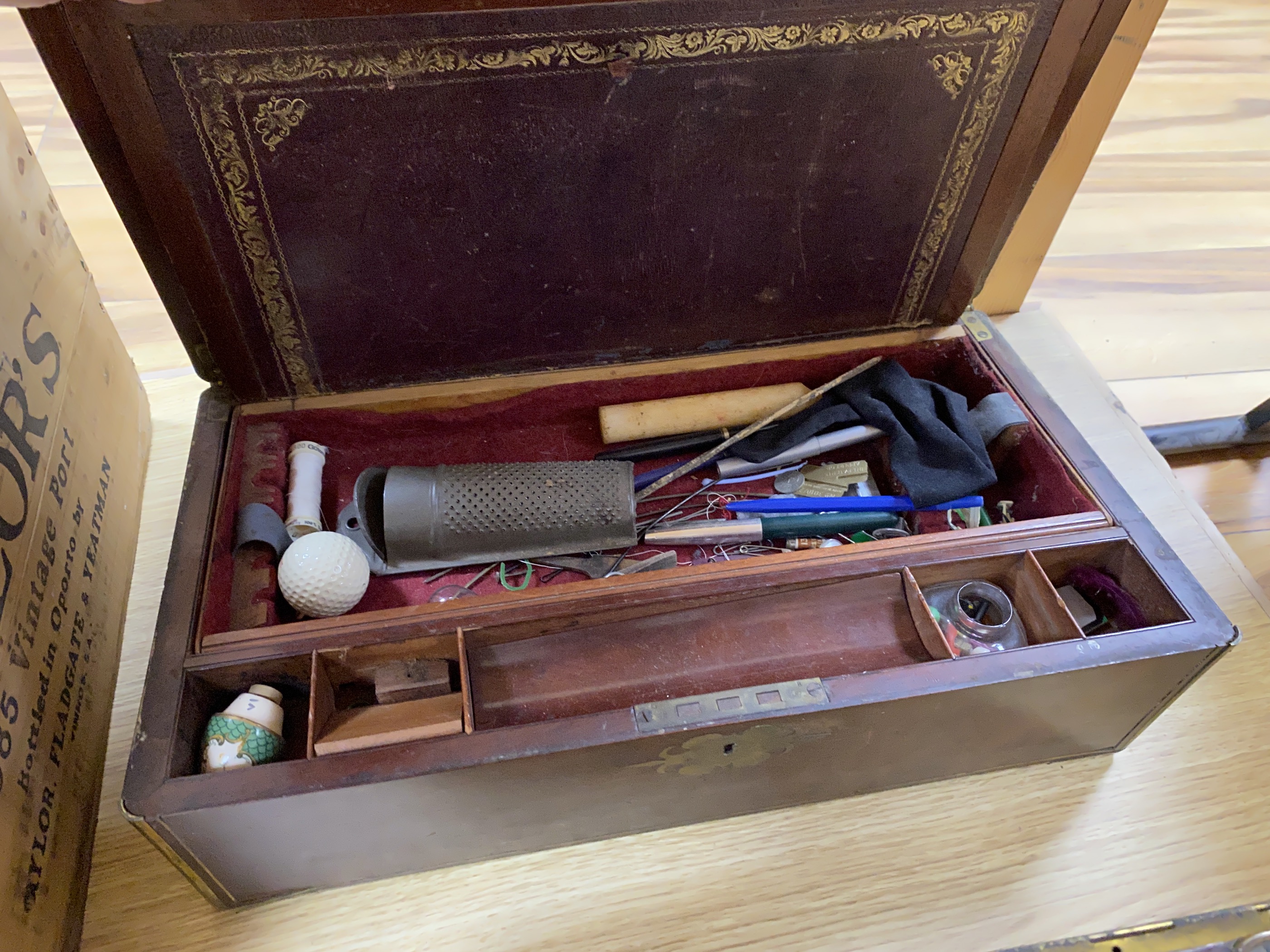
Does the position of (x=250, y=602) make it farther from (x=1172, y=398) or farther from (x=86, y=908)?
(x=1172, y=398)

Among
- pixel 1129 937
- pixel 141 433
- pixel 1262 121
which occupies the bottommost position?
pixel 1129 937

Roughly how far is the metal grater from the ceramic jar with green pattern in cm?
19

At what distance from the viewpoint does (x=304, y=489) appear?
0.88 m

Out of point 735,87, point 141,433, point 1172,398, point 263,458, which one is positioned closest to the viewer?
→ point 735,87

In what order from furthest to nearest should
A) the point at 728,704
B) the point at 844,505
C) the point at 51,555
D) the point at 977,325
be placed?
the point at 977,325, the point at 844,505, the point at 51,555, the point at 728,704

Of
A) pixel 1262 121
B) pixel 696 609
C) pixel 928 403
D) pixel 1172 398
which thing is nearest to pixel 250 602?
pixel 696 609

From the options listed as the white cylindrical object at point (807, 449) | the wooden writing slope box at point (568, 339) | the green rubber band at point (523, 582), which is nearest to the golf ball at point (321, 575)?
the wooden writing slope box at point (568, 339)

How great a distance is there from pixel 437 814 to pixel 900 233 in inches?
27.9

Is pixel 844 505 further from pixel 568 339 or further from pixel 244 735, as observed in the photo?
pixel 244 735

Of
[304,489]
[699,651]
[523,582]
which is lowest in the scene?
[699,651]

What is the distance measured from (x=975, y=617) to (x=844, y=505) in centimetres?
17

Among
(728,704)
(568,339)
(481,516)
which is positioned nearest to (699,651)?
(728,704)

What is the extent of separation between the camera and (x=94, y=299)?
965 mm

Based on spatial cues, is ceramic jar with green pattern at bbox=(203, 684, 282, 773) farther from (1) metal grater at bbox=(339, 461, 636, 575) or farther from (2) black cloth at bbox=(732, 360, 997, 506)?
(2) black cloth at bbox=(732, 360, 997, 506)
